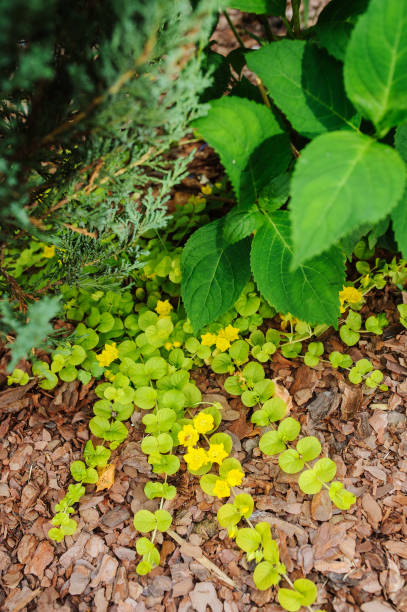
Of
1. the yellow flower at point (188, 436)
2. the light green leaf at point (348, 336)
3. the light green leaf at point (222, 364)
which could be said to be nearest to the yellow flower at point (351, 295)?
the light green leaf at point (348, 336)

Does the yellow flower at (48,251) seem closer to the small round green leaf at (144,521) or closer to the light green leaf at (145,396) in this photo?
the light green leaf at (145,396)

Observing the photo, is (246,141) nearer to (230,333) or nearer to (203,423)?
(230,333)

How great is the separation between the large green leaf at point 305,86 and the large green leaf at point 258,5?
0.21 m

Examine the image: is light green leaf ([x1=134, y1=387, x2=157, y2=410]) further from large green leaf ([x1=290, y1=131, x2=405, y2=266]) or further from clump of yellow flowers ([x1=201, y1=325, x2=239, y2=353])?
large green leaf ([x1=290, y1=131, x2=405, y2=266])

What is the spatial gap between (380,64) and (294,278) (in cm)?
83

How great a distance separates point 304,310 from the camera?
1.88 meters

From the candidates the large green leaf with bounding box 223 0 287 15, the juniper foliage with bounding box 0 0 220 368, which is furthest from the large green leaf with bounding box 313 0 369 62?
the juniper foliage with bounding box 0 0 220 368

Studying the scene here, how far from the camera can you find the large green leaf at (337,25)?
1688mm

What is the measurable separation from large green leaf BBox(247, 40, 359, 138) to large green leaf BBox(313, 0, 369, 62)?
0.05 m

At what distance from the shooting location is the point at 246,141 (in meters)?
1.78

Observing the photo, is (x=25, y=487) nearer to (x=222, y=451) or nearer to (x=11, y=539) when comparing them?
(x=11, y=539)

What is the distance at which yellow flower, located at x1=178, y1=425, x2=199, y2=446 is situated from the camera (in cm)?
190

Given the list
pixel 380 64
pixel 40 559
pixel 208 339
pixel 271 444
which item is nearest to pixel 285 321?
pixel 208 339

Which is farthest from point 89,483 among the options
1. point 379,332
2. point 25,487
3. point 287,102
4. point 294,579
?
point 287,102
